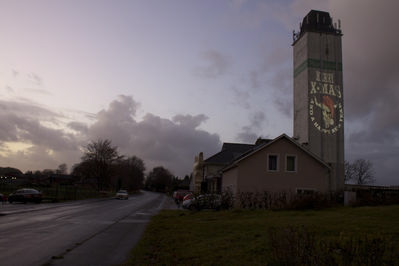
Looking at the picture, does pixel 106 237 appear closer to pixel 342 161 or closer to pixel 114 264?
pixel 114 264

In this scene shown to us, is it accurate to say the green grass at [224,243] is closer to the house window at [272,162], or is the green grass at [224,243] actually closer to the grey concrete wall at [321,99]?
the house window at [272,162]

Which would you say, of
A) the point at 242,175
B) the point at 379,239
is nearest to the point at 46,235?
the point at 379,239

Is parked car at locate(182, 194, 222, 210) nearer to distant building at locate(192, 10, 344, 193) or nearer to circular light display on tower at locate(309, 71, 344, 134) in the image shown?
distant building at locate(192, 10, 344, 193)

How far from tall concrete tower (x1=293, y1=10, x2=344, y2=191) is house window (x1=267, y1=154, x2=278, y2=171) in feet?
80.1

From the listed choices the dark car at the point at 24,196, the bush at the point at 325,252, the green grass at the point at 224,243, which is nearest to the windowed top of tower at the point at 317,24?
the dark car at the point at 24,196

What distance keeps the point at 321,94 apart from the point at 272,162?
28.7m

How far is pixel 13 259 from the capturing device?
9.02 metres

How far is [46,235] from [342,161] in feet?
170

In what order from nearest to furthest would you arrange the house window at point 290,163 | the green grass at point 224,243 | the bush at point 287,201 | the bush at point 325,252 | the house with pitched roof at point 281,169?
the bush at point 325,252 → the green grass at point 224,243 → the bush at point 287,201 → the house with pitched roof at point 281,169 → the house window at point 290,163

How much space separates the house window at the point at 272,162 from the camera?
33.8 metres

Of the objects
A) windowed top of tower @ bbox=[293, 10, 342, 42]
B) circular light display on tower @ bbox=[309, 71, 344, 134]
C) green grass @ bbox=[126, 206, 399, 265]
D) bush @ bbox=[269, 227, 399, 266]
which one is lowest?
green grass @ bbox=[126, 206, 399, 265]

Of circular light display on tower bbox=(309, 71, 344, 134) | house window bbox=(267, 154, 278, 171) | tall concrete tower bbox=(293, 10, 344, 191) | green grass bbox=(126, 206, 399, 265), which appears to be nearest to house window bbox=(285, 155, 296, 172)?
house window bbox=(267, 154, 278, 171)

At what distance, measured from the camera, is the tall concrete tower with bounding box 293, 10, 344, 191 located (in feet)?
188

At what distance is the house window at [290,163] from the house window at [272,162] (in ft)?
3.09
